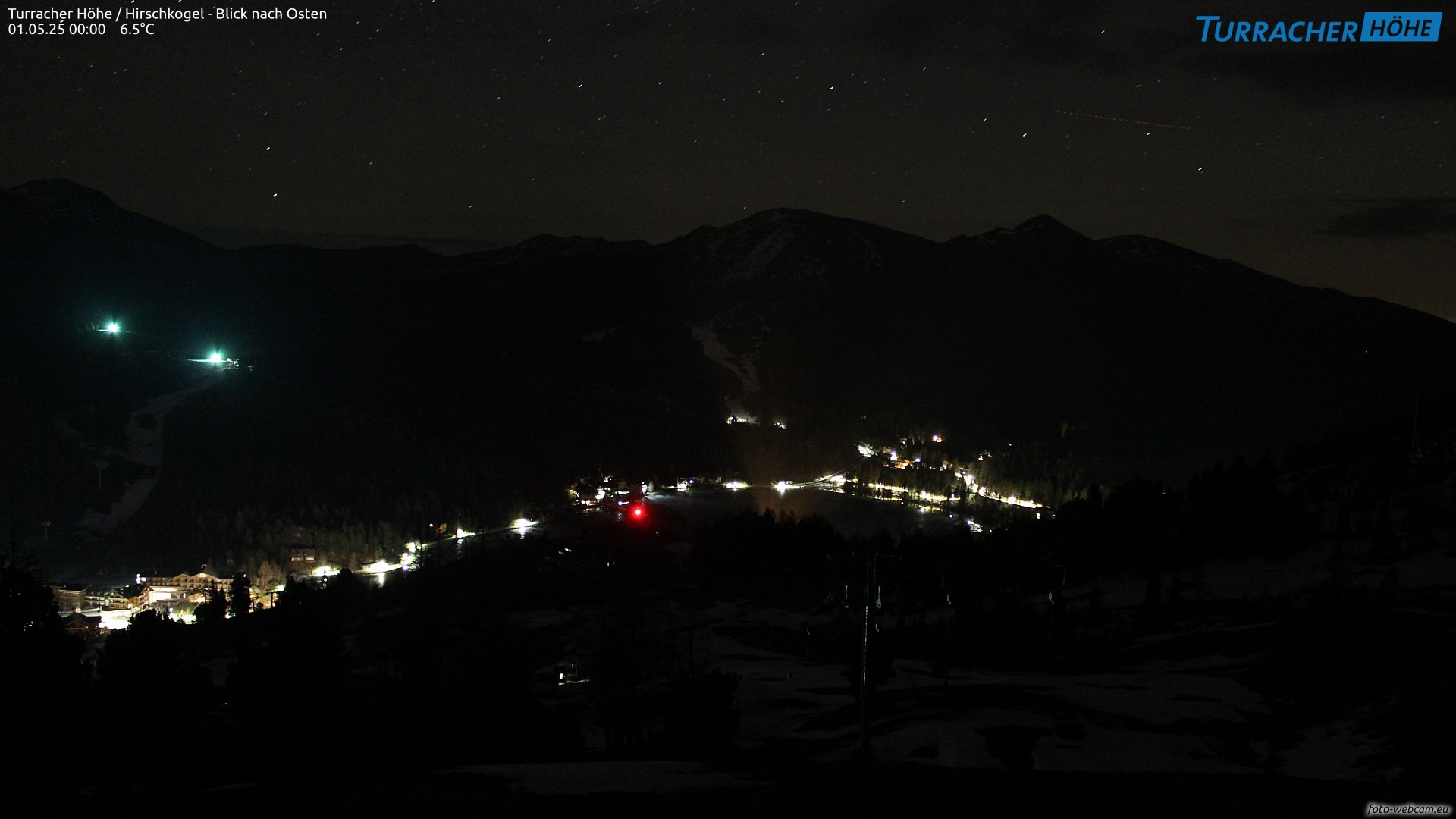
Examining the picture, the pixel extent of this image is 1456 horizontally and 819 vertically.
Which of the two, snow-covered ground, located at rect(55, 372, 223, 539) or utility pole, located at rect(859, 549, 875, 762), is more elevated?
snow-covered ground, located at rect(55, 372, 223, 539)

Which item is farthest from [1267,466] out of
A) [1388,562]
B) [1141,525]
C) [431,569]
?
[431,569]

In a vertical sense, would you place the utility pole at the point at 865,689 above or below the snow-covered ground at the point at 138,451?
below

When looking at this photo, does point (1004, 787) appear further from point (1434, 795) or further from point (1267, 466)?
point (1267, 466)

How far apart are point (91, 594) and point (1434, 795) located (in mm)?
108310

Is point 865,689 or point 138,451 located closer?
point 865,689

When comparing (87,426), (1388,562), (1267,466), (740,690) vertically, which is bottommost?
(740,690)

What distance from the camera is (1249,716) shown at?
3219 centimetres

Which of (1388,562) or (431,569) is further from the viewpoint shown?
(431,569)

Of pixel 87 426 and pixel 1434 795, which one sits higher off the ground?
pixel 87 426

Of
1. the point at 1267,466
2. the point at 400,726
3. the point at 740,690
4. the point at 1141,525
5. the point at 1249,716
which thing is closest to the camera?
the point at 400,726

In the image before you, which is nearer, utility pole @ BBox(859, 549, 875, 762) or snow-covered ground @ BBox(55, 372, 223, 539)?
utility pole @ BBox(859, 549, 875, 762)

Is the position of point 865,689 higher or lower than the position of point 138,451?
lower

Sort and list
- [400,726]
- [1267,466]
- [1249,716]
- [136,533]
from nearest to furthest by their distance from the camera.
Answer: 1. [400,726]
2. [1249,716]
3. [1267,466]
4. [136,533]

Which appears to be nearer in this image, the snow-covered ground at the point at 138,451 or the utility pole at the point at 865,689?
the utility pole at the point at 865,689
